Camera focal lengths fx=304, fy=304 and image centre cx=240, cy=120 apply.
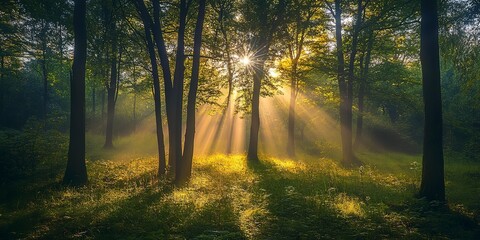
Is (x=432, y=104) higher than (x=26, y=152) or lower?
higher

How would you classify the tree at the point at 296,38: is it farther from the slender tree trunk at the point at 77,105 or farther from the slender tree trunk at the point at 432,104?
the slender tree trunk at the point at 77,105

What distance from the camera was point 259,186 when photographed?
1240cm

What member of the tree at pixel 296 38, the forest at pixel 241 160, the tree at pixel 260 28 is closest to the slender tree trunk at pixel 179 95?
the forest at pixel 241 160

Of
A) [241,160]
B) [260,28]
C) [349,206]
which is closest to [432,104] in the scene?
[349,206]

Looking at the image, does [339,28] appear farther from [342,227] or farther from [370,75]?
[342,227]

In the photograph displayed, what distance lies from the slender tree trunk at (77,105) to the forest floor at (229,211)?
2.32 ft

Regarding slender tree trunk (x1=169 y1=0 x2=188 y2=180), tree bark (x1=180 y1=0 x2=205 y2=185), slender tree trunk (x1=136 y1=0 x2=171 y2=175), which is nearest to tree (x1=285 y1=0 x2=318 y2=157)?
tree bark (x1=180 y1=0 x2=205 y2=185)

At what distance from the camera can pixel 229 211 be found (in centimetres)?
855

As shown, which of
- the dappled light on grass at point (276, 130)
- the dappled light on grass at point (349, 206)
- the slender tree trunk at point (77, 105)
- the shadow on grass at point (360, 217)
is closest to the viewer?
the shadow on grass at point (360, 217)

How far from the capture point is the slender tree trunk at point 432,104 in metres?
10.1

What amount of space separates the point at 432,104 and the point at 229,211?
24.8 ft

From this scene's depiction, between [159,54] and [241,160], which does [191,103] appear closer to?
[159,54]

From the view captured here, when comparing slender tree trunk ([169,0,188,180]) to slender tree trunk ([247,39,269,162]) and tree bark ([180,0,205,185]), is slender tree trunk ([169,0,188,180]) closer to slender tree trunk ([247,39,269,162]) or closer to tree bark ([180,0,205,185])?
tree bark ([180,0,205,185])

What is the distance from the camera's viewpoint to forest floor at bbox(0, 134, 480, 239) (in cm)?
700
